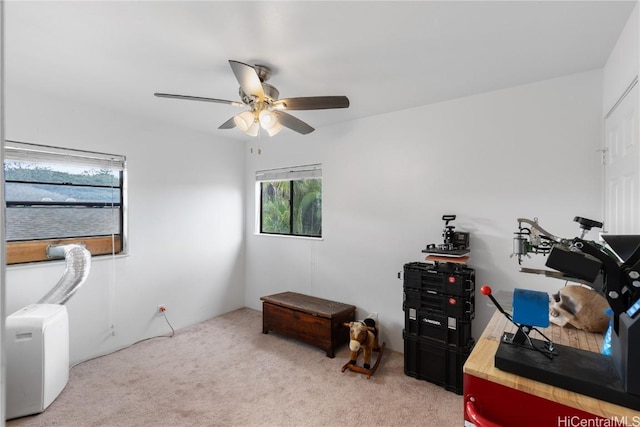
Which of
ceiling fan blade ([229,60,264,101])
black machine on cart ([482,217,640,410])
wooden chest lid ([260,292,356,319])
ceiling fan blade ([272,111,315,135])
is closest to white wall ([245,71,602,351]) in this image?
wooden chest lid ([260,292,356,319])

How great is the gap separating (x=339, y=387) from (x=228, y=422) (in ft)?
2.81

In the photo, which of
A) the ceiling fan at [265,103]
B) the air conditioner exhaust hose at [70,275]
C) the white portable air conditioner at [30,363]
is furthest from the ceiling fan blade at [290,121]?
the white portable air conditioner at [30,363]

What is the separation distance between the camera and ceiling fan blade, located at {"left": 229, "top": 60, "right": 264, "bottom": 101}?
153 cm

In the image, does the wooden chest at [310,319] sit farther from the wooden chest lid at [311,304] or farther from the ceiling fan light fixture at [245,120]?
the ceiling fan light fixture at [245,120]

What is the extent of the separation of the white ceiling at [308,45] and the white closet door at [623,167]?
1.48 feet

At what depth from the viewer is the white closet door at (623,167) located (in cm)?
140

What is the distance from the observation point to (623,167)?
1.58 metres

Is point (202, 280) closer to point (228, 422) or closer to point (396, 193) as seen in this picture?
point (228, 422)

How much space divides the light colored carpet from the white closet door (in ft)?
5.22

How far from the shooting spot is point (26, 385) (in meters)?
1.97

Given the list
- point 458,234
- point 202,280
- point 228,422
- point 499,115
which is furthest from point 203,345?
point 499,115

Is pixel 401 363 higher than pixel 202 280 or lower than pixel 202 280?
lower

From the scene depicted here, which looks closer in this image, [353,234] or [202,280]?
[353,234]

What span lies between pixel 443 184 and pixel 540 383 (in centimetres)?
196
